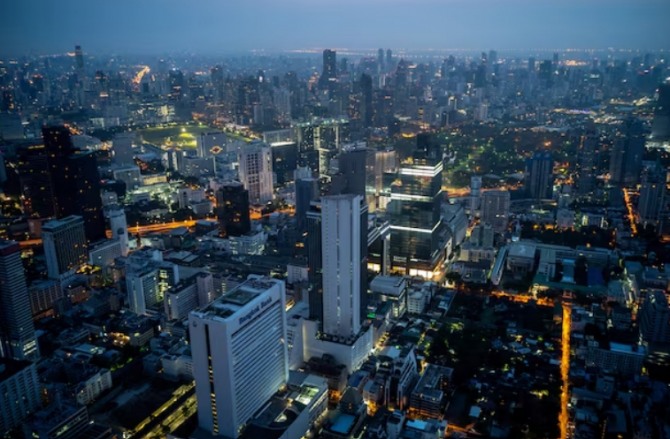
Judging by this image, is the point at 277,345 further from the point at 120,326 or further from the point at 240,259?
the point at 240,259

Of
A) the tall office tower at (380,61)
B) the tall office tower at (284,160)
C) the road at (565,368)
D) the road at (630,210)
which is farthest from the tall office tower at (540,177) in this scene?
the tall office tower at (380,61)

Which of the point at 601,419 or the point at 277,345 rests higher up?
the point at 277,345

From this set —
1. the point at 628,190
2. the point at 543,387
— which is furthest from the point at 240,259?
the point at 628,190

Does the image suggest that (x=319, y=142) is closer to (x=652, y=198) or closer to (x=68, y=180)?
(x=68, y=180)

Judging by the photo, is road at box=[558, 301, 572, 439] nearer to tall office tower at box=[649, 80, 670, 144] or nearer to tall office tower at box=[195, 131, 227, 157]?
tall office tower at box=[649, 80, 670, 144]

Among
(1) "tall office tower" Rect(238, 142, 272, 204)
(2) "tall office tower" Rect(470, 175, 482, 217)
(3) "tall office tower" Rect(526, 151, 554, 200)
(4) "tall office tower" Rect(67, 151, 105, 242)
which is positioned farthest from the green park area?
(3) "tall office tower" Rect(526, 151, 554, 200)

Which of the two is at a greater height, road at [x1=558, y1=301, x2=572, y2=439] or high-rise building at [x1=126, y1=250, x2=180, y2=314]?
high-rise building at [x1=126, y1=250, x2=180, y2=314]
